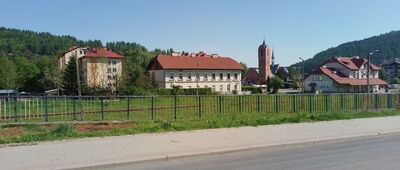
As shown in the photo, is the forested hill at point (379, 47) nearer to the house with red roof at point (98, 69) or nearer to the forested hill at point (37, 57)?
the forested hill at point (37, 57)

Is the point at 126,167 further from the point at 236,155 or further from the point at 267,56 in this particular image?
the point at 267,56

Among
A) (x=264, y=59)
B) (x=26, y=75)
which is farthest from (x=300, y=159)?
(x=264, y=59)

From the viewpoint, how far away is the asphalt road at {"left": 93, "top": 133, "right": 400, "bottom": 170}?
9.11m

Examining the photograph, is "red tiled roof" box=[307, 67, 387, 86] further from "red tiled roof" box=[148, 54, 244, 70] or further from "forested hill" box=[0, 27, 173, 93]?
"forested hill" box=[0, 27, 173, 93]

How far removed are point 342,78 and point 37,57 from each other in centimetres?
10932

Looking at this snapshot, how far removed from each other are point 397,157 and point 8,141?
9665mm

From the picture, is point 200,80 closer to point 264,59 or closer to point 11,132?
Result: point 264,59

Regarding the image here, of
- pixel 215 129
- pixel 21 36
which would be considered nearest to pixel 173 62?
pixel 215 129

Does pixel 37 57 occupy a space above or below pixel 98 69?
above

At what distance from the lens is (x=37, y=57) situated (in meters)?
161

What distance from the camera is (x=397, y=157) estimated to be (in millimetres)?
10164

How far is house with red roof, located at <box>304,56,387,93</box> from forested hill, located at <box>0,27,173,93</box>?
130 feet

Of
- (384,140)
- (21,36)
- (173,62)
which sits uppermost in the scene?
(21,36)

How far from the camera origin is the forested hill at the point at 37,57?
86331mm
